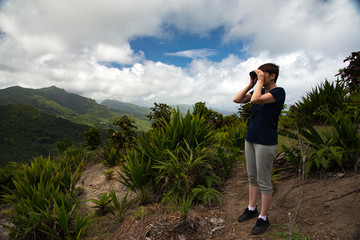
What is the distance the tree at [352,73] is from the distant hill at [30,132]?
283ft

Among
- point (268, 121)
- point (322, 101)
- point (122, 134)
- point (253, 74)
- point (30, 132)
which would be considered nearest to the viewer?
point (268, 121)

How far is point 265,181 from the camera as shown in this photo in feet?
7.17

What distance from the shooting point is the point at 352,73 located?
5.71 m

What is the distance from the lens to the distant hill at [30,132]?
273ft

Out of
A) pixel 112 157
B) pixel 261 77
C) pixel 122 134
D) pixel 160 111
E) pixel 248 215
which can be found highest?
pixel 261 77

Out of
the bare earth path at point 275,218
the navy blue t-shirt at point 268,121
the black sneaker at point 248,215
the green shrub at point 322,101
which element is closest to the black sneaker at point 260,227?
the bare earth path at point 275,218

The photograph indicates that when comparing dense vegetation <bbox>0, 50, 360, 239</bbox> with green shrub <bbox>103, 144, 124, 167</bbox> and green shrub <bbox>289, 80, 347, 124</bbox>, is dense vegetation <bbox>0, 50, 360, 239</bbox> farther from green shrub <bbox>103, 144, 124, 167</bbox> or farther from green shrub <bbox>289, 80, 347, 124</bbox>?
green shrub <bbox>103, 144, 124, 167</bbox>

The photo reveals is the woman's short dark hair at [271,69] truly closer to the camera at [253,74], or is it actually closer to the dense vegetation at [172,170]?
the camera at [253,74]

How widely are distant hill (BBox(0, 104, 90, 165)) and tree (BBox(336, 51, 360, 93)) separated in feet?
283

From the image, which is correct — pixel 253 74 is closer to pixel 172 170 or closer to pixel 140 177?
pixel 172 170

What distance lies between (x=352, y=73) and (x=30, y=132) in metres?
133

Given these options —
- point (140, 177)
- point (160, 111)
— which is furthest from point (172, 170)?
point (160, 111)

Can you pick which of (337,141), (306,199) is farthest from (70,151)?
(337,141)

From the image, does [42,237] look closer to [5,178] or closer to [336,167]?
[5,178]
